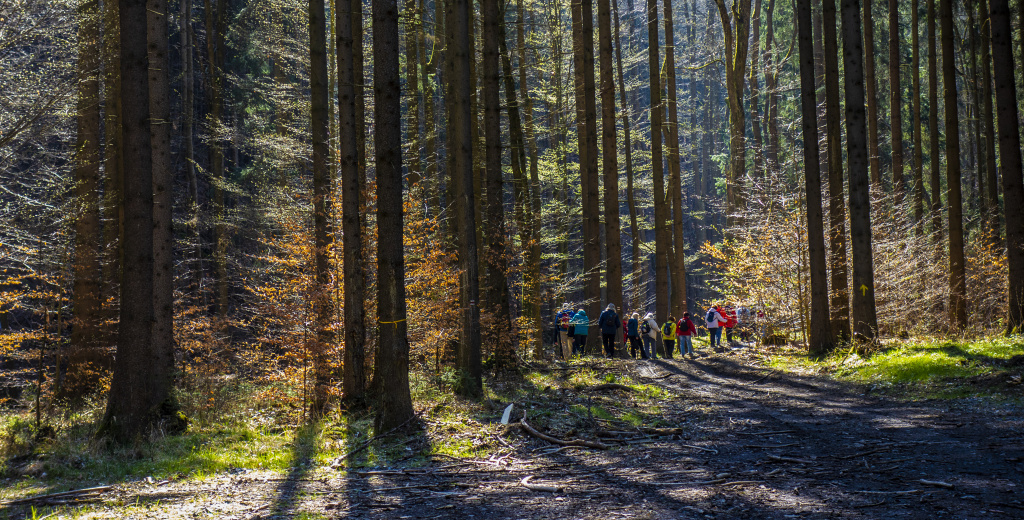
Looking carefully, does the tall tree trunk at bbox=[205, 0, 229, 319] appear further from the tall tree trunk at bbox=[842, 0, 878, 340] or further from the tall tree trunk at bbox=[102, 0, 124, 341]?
the tall tree trunk at bbox=[842, 0, 878, 340]

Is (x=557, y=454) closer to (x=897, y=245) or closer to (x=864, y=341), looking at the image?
(x=864, y=341)

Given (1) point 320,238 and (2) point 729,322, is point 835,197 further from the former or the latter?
(1) point 320,238

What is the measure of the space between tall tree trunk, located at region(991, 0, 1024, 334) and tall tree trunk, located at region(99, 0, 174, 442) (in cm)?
1490

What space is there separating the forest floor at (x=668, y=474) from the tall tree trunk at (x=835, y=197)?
593 centimetres

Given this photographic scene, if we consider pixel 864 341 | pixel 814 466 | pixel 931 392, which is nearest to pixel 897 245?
pixel 864 341

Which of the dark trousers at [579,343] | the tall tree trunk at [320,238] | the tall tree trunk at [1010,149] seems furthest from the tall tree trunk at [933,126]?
the tall tree trunk at [320,238]

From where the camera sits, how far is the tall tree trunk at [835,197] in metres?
15.5

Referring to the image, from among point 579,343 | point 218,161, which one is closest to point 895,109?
point 579,343

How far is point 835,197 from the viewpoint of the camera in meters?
17.4

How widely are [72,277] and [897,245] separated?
1889 cm

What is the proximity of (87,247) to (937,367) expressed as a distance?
48.9 feet

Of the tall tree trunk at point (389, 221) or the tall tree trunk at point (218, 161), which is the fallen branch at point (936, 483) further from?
→ the tall tree trunk at point (218, 161)

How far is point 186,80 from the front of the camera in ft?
67.4

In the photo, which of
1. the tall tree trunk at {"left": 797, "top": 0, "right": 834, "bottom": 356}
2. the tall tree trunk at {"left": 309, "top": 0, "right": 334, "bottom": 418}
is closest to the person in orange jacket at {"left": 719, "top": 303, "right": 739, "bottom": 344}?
the tall tree trunk at {"left": 797, "top": 0, "right": 834, "bottom": 356}
